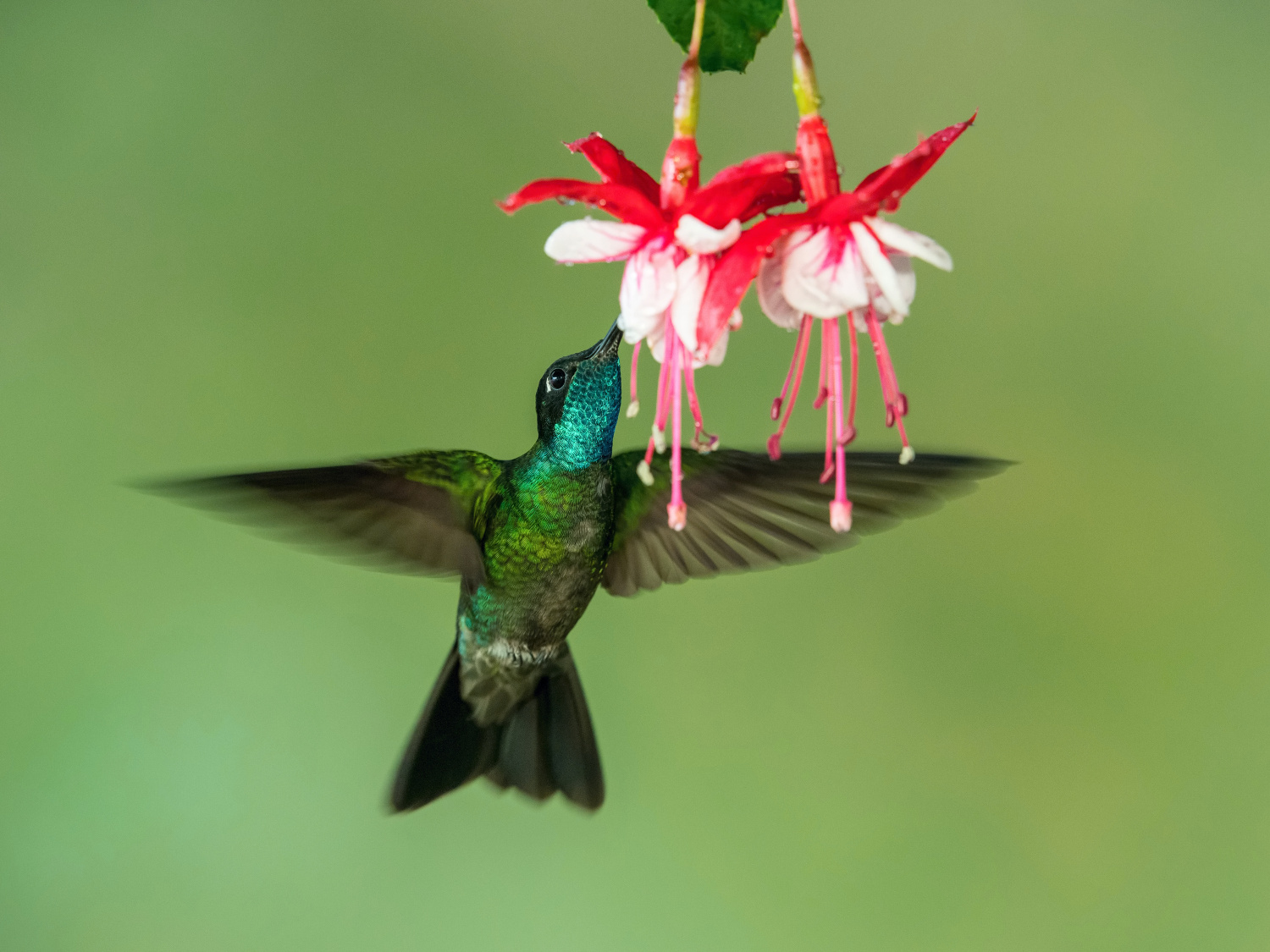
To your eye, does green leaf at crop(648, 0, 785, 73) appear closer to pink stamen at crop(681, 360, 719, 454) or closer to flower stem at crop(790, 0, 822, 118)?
flower stem at crop(790, 0, 822, 118)

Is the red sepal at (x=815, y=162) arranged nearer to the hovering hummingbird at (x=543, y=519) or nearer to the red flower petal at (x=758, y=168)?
the red flower petal at (x=758, y=168)

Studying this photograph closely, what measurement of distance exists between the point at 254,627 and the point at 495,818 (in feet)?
1.47

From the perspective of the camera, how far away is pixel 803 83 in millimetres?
569

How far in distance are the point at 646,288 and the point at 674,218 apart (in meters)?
0.04

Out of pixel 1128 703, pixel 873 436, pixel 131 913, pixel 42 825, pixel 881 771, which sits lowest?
pixel 131 913

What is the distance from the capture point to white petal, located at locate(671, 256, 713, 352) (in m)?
0.54

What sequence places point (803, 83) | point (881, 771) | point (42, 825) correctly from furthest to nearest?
point (881, 771)
point (42, 825)
point (803, 83)

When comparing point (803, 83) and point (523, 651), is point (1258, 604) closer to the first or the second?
point (523, 651)

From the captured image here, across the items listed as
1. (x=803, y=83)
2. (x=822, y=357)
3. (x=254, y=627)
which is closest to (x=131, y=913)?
(x=254, y=627)

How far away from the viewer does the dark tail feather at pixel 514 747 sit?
3.77 feet

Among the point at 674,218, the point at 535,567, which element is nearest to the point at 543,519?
the point at 535,567

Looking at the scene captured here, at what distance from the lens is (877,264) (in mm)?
525

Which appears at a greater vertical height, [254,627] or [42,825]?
[254,627]

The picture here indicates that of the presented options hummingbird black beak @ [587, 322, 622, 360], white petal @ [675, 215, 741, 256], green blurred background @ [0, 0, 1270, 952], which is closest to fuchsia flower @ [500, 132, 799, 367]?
white petal @ [675, 215, 741, 256]
